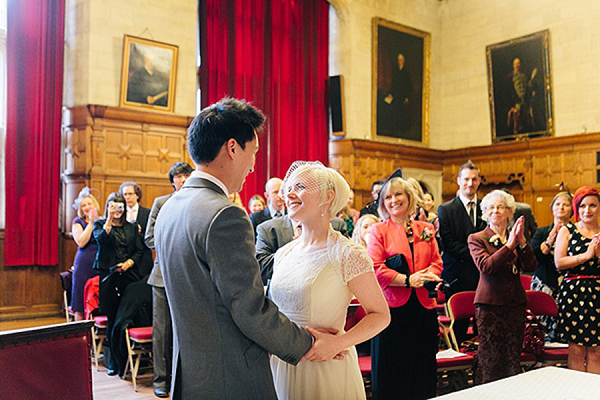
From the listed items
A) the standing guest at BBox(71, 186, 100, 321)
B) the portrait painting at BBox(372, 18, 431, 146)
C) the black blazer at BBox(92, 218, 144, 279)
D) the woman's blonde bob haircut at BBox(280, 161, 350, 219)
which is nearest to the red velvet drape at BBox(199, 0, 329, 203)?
the portrait painting at BBox(372, 18, 431, 146)

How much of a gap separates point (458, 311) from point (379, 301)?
2604 mm

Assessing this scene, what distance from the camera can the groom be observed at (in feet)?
5.89

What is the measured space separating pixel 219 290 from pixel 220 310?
7 cm

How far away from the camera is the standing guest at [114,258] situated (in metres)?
5.67

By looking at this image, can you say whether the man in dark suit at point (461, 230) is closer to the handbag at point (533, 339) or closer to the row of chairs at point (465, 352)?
the row of chairs at point (465, 352)

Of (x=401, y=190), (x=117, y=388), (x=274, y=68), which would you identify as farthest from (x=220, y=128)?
(x=274, y=68)

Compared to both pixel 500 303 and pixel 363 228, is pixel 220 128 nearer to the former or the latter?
pixel 500 303

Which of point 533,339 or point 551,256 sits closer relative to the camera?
point 533,339

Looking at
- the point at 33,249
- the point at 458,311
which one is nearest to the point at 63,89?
the point at 33,249

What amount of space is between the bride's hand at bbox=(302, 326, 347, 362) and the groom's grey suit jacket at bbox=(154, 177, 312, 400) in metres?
0.18

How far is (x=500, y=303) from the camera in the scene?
4.19 meters

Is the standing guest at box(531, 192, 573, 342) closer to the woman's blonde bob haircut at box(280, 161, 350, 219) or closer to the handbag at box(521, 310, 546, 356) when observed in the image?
the handbag at box(521, 310, 546, 356)

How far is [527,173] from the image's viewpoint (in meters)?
12.9

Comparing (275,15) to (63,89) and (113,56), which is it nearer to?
(113,56)
